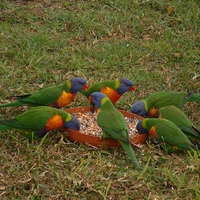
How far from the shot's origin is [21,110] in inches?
186

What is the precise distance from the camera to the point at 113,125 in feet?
13.4

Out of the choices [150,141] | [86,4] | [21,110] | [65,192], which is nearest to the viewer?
[65,192]

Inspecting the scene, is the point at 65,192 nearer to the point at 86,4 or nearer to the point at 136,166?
the point at 136,166

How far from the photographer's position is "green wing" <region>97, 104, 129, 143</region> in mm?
4016

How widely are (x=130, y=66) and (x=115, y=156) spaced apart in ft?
6.22

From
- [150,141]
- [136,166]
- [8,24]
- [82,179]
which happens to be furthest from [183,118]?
[8,24]

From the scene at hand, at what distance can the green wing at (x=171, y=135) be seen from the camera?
4.08 meters

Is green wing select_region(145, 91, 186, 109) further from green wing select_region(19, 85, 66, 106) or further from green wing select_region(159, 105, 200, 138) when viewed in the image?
green wing select_region(19, 85, 66, 106)

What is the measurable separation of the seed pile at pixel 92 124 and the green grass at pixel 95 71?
0.94ft

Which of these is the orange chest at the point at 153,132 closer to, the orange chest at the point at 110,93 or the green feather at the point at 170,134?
the green feather at the point at 170,134

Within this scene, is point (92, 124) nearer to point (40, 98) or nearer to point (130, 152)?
point (40, 98)

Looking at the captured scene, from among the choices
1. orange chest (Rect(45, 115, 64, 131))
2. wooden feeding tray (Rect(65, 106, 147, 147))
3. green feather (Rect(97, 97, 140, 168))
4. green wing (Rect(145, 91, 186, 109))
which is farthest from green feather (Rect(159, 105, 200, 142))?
orange chest (Rect(45, 115, 64, 131))

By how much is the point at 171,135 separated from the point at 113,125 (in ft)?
1.52

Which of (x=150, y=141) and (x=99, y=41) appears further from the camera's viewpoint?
(x=99, y=41)
